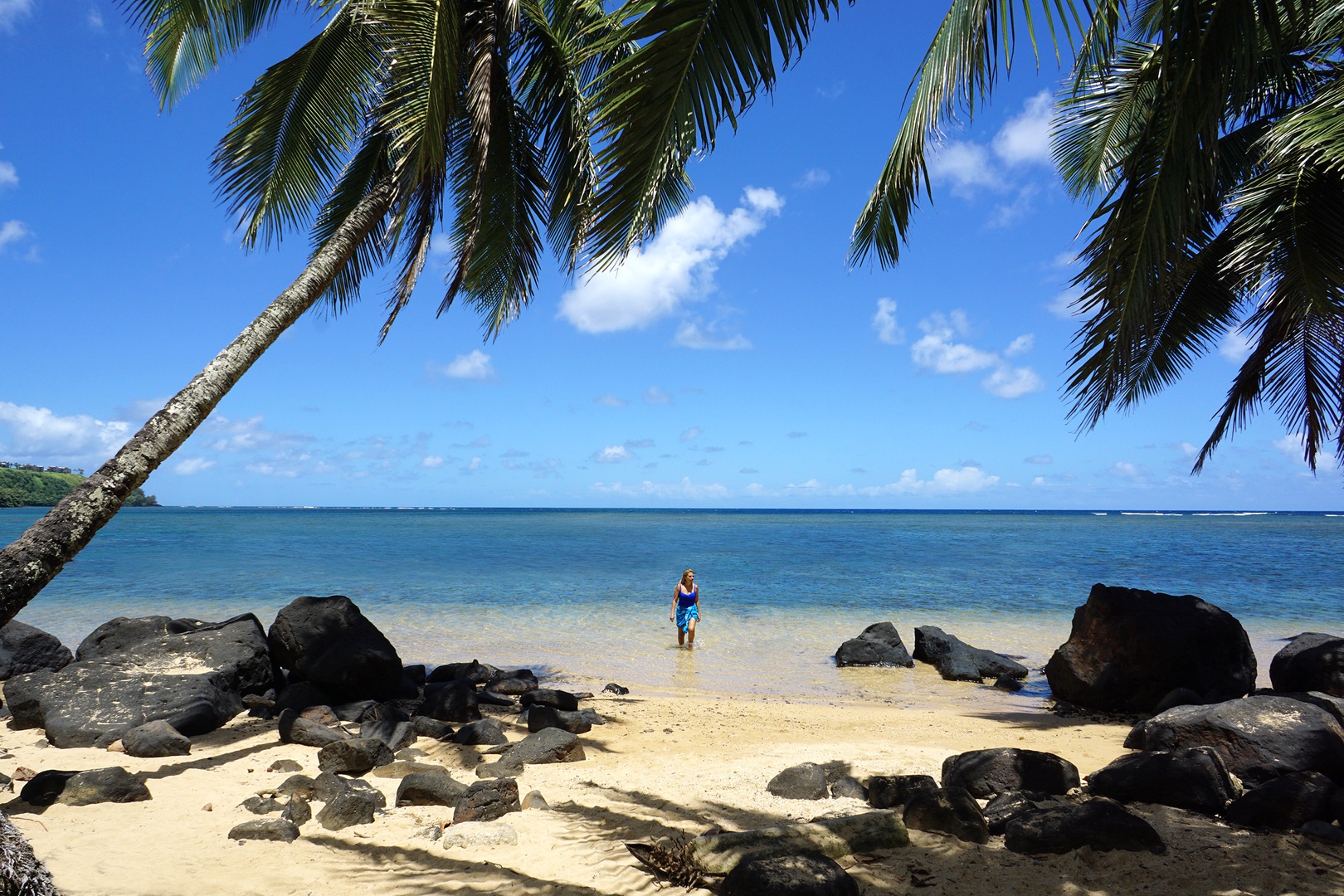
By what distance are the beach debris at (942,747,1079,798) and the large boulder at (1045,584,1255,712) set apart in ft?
12.8

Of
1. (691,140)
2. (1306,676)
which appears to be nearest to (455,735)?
(691,140)

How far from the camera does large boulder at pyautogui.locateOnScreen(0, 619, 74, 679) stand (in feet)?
29.0

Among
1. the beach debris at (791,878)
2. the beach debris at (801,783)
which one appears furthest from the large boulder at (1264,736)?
the beach debris at (791,878)

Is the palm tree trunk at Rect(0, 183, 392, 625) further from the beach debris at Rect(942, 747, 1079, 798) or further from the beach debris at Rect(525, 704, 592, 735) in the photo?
the beach debris at Rect(942, 747, 1079, 798)

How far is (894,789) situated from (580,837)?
6.90 feet

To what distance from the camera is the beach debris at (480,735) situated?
6422 millimetres

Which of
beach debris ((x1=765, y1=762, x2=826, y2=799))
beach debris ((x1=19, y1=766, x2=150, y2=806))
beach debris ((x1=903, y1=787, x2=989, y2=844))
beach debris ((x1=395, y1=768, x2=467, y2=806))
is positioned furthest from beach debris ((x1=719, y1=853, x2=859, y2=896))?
beach debris ((x1=19, y1=766, x2=150, y2=806))

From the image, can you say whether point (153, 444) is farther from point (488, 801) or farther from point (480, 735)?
point (480, 735)

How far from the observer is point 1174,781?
186 inches

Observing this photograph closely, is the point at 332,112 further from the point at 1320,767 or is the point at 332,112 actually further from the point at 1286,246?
the point at 1320,767

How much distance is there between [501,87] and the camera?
306 inches

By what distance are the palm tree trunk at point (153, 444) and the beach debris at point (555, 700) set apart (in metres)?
4.52

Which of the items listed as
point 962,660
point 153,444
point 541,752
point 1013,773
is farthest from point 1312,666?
point 153,444

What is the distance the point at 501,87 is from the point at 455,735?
21.3ft
